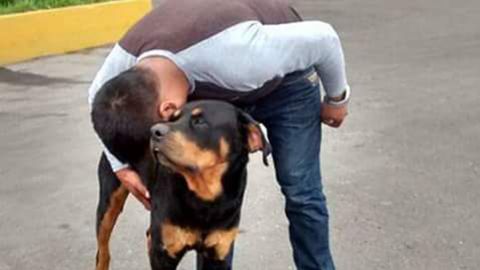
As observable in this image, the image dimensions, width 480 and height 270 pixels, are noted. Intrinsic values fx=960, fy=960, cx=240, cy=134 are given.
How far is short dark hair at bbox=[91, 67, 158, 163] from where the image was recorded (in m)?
3.34

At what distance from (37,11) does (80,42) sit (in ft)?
2.39

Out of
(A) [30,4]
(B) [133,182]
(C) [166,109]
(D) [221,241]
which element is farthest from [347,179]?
(A) [30,4]

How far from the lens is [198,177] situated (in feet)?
11.8

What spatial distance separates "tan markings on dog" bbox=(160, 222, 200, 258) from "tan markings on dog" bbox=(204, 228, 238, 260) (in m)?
0.06

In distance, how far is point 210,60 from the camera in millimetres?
3533

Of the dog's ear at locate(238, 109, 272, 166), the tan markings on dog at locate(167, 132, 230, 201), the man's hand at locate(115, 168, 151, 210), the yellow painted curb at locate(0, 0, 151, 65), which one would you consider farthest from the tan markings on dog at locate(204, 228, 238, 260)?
Answer: the yellow painted curb at locate(0, 0, 151, 65)

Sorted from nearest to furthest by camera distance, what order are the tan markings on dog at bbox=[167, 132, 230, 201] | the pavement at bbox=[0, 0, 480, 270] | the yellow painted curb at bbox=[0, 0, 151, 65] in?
the tan markings on dog at bbox=[167, 132, 230, 201] → the pavement at bbox=[0, 0, 480, 270] → the yellow painted curb at bbox=[0, 0, 151, 65]

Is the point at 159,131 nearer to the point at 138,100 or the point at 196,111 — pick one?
the point at 138,100

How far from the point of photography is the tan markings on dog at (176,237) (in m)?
3.83

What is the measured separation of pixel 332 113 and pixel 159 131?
102cm

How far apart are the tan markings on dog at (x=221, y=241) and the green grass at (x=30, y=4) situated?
8769mm

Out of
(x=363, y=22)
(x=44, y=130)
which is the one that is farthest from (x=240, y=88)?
(x=363, y=22)

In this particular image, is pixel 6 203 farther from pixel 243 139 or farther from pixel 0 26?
pixel 0 26

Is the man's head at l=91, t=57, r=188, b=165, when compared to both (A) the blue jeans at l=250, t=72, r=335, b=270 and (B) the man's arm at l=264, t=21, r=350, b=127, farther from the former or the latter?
(A) the blue jeans at l=250, t=72, r=335, b=270
